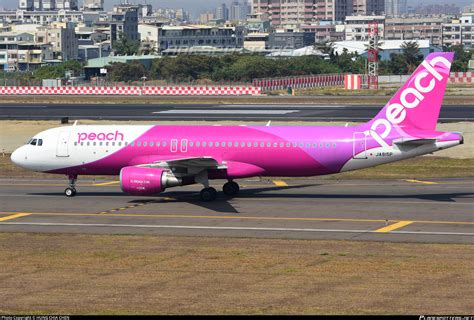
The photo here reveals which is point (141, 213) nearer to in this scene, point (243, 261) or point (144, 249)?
point (144, 249)

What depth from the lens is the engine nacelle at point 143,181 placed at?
48.1m

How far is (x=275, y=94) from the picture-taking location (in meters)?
140

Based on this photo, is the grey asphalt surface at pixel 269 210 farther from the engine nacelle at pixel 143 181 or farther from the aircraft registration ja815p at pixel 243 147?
the aircraft registration ja815p at pixel 243 147

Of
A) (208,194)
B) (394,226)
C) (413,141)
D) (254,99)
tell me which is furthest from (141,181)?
(254,99)

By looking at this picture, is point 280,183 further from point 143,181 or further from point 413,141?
point 143,181

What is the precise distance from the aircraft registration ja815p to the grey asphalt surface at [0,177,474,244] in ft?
5.23

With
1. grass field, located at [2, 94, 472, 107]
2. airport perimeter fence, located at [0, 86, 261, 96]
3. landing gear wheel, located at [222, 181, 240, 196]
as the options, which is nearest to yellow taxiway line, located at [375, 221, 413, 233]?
landing gear wheel, located at [222, 181, 240, 196]

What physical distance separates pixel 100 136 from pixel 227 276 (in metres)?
20.4

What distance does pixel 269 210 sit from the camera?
4712cm

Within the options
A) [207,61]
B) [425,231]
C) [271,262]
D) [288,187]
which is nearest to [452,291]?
[271,262]

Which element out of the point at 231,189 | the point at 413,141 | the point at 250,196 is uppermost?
the point at 413,141

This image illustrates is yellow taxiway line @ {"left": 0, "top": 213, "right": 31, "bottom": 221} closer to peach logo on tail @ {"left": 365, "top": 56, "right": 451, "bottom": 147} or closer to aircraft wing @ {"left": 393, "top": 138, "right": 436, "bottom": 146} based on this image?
peach logo on tail @ {"left": 365, "top": 56, "right": 451, "bottom": 147}

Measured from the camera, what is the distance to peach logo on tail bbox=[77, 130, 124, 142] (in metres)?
50.8

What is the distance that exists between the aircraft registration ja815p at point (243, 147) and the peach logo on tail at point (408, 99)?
52mm
